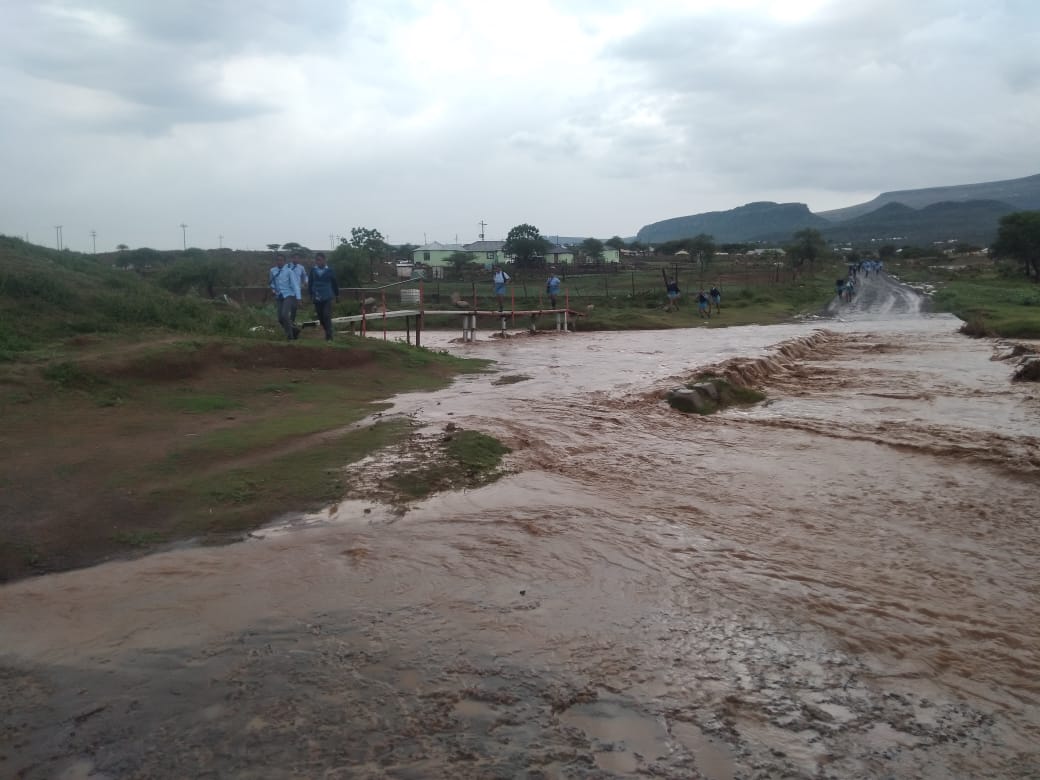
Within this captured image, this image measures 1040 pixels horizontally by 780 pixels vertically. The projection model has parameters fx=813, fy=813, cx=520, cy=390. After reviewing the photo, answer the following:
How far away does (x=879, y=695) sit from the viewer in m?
3.50

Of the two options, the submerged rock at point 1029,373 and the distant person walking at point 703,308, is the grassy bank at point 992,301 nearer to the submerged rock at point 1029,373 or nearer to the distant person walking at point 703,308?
the distant person walking at point 703,308

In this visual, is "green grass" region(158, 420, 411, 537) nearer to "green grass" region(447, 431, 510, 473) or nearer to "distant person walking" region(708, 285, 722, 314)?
"green grass" region(447, 431, 510, 473)

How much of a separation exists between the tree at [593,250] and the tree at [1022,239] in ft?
113

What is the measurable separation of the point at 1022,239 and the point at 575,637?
5650 centimetres

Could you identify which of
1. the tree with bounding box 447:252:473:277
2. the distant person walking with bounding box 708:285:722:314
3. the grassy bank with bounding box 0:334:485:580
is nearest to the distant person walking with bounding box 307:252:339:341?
the grassy bank with bounding box 0:334:485:580

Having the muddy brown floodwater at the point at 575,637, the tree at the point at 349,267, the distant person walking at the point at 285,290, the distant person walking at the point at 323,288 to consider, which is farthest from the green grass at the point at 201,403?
the tree at the point at 349,267

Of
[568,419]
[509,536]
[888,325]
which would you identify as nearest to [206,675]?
[509,536]

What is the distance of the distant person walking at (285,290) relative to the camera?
12.5m

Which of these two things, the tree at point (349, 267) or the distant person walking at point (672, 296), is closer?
the distant person walking at point (672, 296)

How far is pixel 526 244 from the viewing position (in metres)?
67.3

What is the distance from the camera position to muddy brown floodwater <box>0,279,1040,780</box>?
3025 mm

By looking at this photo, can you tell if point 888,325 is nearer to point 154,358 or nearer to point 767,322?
point 767,322

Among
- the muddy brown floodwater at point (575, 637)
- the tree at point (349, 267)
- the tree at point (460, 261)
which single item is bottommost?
the muddy brown floodwater at point (575, 637)

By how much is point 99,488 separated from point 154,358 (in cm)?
385
